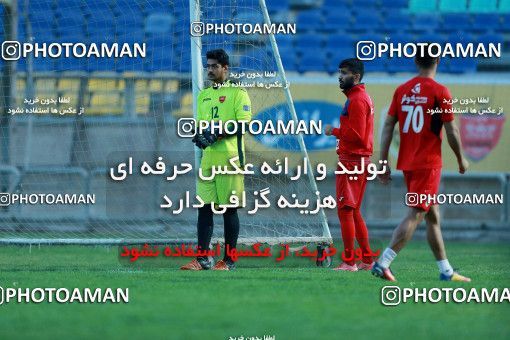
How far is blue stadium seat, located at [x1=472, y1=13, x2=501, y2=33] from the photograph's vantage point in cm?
1686

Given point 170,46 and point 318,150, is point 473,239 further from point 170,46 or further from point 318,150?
point 170,46

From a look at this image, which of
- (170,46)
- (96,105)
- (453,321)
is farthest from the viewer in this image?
(96,105)

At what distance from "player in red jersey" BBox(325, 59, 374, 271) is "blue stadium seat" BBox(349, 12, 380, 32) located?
7.88 metres

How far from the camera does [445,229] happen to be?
14.6 m

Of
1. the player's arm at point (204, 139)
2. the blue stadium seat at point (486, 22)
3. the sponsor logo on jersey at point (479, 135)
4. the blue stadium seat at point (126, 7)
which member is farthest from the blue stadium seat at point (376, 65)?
the player's arm at point (204, 139)

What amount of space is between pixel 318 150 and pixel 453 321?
8977 millimetres

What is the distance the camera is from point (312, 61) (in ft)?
54.6

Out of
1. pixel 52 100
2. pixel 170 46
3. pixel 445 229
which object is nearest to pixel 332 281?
pixel 170 46

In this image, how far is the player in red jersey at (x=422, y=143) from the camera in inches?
301

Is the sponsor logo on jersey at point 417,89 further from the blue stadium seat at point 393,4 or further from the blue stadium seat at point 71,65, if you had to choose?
the blue stadium seat at point 393,4

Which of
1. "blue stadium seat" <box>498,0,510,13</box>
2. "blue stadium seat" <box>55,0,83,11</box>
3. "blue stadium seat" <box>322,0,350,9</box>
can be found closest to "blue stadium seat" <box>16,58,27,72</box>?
"blue stadium seat" <box>55,0,83,11</box>

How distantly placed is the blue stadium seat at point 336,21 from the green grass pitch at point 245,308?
817 cm

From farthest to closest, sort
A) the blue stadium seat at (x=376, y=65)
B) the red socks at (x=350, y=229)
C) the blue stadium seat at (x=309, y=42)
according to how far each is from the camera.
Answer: the blue stadium seat at (x=309, y=42), the blue stadium seat at (x=376, y=65), the red socks at (x=350, y=229)

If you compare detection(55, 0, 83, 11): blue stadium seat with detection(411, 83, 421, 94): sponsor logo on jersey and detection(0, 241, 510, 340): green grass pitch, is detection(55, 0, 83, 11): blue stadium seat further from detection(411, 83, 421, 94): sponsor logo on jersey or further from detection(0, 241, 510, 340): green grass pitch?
detection(411, 83, 421, 94): sponsor logo on jersey
